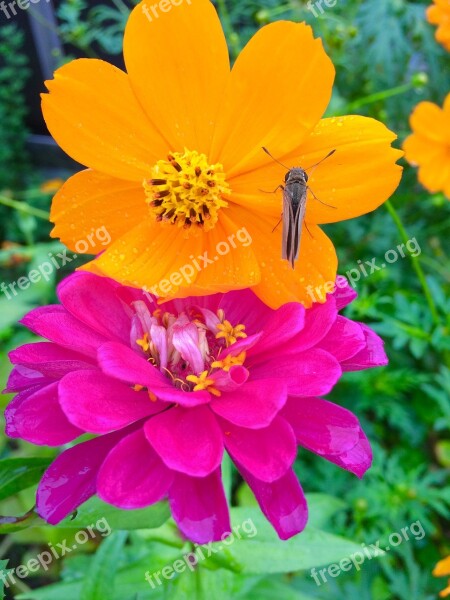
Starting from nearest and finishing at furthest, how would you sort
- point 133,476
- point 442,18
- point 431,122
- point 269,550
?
1. point 133,476
2. point 269,550
3. point 442,18
4. point 431,122

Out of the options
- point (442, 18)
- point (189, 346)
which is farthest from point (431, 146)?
point (189, 346)

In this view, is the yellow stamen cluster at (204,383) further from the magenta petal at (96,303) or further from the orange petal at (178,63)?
the orange petal at (178,63)

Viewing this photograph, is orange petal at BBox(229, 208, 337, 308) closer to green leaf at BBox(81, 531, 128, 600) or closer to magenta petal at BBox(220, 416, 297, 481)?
magenta petal at BBox(220, 416, 297, 481)

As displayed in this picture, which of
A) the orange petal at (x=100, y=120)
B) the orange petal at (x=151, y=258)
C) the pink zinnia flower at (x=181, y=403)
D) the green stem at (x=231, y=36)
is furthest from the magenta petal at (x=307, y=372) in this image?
the green stem at (x=231, y=36)

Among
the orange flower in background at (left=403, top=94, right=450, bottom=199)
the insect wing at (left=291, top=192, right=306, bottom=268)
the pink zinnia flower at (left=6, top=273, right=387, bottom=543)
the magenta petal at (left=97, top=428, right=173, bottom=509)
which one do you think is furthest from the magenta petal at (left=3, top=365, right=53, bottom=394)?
the orange flower in background at (left=403, top=94, right=450, bottom=199)

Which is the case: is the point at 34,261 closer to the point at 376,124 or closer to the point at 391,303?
the point at 391,303

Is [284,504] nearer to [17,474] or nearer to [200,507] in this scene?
[200,507]

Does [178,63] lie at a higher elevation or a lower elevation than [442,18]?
higher
